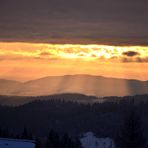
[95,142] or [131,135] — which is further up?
[95,142]

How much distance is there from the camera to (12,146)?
3912 centimetres

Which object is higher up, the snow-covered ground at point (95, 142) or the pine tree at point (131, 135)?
the snow-covered ground at point (95, 142)

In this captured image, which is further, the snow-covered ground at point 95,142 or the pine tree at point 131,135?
the snow-covered ground at point 95,142

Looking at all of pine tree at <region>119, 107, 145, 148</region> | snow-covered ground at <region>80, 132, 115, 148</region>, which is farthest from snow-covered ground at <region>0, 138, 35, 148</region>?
snow-covered ground at <region>80, 132, 115, 148</region>

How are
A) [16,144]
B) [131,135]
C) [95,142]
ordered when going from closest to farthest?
[16,144] < [131,135] < [95,142]

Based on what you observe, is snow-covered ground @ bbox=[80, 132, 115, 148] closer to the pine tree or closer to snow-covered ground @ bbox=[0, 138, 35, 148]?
the pine tree

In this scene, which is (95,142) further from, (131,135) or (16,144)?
(16,144)

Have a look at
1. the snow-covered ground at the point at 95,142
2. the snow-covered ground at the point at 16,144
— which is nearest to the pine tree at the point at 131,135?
the snow-covered ground at the point at 16,144

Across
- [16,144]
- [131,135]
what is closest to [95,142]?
[131,135]

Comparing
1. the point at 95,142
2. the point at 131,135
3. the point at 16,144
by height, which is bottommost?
the point at 16,144

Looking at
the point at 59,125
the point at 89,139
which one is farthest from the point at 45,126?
the point at 89,139

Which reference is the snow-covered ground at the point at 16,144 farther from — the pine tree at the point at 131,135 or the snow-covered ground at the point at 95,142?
the snow-covered ground at the point at 95,142

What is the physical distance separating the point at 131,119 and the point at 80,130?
15687 cm

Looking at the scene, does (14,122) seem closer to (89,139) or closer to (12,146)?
(89,139)
